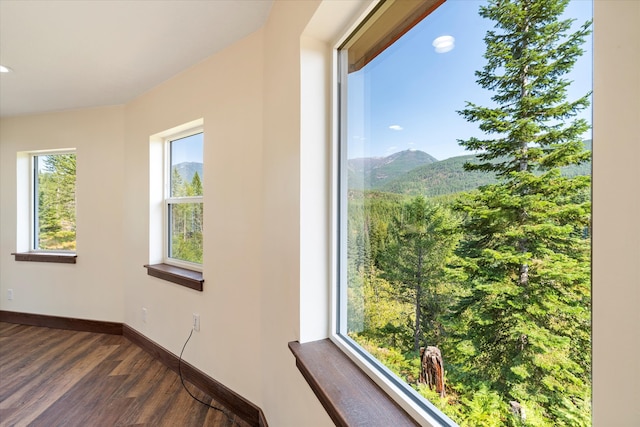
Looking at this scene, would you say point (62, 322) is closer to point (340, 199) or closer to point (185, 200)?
point (185, 200)

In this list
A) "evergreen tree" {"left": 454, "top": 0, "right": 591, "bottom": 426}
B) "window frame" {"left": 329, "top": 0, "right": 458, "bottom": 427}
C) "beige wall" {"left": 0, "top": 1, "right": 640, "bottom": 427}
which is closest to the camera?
"beige wall" {"left": 0, "top": 1, "right": 640, "bottom": 427}

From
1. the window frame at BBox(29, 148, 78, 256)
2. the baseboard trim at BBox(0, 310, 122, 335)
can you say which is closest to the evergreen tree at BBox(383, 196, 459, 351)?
the baseboard trim at BBox(0, 310, 122, 335)

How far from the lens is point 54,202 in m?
3.33

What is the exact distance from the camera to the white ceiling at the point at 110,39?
59.6 inches

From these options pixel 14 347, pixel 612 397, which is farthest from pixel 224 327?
pixel 14 347

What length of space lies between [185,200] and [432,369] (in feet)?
7.37

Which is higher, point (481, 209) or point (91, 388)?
point (481, 209)

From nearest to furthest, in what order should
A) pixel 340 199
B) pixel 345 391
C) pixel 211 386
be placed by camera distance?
pixel 345 391, pixel 340 199, pixel 211 386

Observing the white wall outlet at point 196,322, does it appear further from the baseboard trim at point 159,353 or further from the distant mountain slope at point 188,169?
the distant mountain slope at point 188,169

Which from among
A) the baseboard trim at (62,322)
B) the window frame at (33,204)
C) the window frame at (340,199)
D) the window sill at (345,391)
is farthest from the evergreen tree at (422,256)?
the window frame at (33,204)

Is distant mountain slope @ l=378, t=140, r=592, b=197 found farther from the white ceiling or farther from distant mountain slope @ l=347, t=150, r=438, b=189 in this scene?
the white ceiling

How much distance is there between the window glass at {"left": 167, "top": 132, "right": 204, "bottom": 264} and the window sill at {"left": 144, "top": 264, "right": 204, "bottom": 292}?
0.32 feet

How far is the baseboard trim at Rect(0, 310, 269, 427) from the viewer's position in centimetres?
177

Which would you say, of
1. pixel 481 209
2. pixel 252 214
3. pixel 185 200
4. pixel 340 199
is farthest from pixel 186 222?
pixel 481 209
